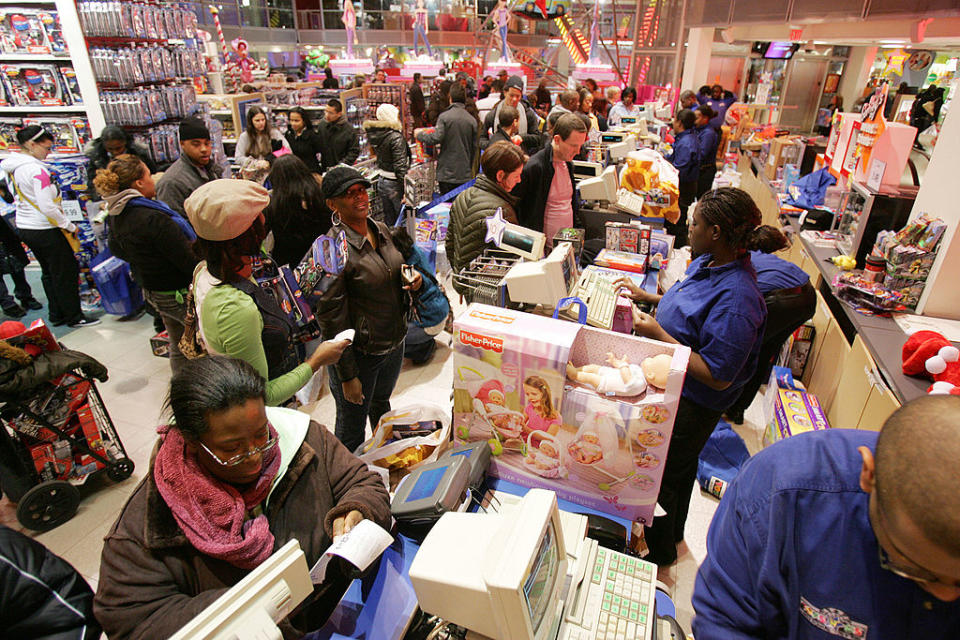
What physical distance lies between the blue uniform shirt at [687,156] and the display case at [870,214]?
2.70m

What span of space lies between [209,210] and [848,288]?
13.0 ft

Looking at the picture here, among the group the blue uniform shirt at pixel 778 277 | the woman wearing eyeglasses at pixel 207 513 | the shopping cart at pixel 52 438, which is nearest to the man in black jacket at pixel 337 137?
the shopping cart at pixel 52 438

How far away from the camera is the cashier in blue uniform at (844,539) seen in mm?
869

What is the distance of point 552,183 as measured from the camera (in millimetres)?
3936

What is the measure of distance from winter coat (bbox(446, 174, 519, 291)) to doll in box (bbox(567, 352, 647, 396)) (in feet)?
4.75

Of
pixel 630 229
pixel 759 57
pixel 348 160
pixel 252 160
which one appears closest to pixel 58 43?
pixel 252 160

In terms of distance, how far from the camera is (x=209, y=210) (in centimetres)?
187

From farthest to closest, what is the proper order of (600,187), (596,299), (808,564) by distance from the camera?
(600,187) < (596,299) < (808,564)

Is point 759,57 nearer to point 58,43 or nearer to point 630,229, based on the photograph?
point 630,229

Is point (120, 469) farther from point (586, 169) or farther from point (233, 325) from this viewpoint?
point (586, 169)

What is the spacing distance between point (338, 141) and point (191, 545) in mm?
5559

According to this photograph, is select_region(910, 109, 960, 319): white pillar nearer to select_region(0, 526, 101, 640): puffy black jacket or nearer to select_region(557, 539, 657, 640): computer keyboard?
select_region(557, 539, 657, 640): computer keyboard

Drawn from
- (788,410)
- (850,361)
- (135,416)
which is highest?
(850,361)

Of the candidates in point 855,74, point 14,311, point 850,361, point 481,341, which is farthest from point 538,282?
point 855,74
